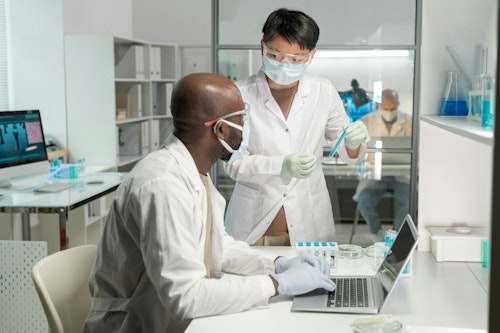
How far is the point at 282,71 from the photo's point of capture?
8.69 feet

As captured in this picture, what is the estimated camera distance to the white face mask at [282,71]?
2.63 m

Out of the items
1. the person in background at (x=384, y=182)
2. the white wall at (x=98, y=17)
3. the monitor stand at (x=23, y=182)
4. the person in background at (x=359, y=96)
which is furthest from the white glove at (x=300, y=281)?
the white wall at (x=98, y=17)

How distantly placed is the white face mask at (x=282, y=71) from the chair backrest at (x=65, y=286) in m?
0.99

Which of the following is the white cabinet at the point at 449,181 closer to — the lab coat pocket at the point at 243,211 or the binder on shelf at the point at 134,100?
the lab coat pocket at the point at 243,211

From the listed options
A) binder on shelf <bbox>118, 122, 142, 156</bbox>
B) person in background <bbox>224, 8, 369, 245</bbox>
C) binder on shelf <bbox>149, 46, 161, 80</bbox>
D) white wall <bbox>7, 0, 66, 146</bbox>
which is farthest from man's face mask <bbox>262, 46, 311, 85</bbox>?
binder on shelf <bbox>149, 46, 161, 80</bbox>

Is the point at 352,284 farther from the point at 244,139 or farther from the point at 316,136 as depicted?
the point at 316,136

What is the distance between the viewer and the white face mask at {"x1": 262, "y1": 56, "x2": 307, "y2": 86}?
8.64 feet

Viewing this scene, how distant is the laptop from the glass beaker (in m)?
0.52

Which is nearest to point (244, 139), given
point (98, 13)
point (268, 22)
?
point (268, 22)

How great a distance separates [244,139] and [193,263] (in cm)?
42

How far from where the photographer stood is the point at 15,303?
333cm

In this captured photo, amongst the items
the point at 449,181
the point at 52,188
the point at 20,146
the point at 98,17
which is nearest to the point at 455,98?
the point at 449,181

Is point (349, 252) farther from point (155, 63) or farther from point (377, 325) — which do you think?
point (155, 63)

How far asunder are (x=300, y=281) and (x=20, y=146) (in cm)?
274
